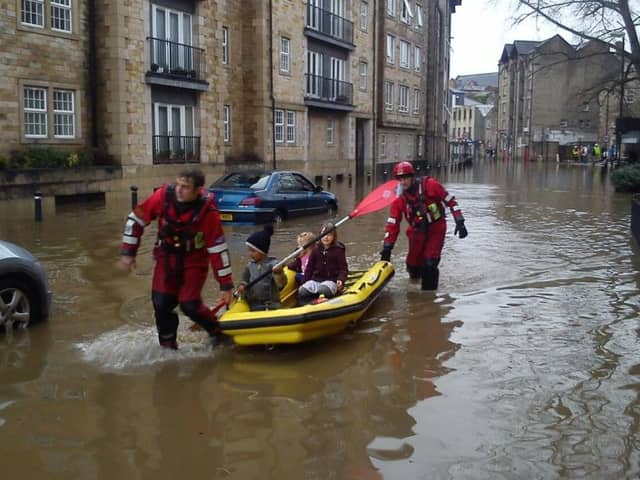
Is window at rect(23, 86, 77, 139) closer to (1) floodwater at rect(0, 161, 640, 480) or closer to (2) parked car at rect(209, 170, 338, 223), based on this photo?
(2) parked car at rect(209, 170, 338, 223)

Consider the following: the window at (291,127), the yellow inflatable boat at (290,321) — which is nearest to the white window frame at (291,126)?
the window at (291,127)

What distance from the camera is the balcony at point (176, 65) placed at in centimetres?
2431

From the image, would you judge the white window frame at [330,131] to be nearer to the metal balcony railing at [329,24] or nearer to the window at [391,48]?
the metal balcony railing at [329,24]

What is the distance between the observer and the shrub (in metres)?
27.5

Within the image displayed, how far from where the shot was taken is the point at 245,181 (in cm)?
1639

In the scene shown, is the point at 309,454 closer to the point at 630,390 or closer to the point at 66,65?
the point at 630,390

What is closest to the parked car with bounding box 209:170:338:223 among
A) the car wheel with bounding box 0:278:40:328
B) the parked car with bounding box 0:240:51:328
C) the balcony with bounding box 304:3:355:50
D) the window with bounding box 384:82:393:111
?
the parked car with bounding box 0:240:51:328

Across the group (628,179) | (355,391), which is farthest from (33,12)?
(628,179)

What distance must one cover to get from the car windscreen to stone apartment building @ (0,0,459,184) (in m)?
7.85

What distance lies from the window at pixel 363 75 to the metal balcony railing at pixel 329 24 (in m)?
2.78

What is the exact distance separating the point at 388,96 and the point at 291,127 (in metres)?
15.0

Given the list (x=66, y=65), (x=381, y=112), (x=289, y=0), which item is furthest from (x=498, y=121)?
(x=66, y=65)

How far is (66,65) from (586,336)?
63.8ft

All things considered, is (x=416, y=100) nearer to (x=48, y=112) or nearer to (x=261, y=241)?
(x=48, y=112)
